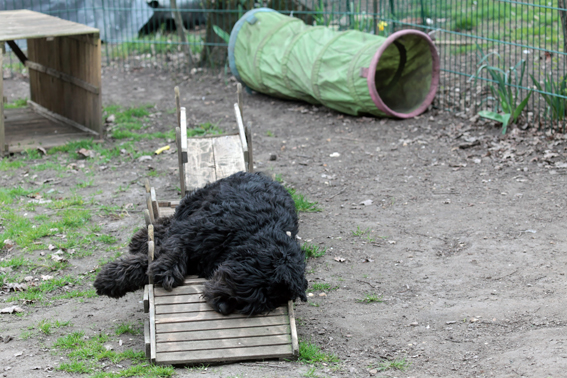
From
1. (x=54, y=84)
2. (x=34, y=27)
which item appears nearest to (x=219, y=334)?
(x=34, y=27)

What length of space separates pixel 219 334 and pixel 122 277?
852 millimetres

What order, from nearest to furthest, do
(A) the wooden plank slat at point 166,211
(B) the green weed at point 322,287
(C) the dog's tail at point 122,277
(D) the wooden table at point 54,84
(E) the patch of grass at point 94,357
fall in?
1. (E) the patch of grass at point 94,357
2. (C) the dog's tail at point 122,277
3. (B) the green weed at point 322,287
4. (A) the wooden plank slat at point 166,211
5. (D) the wooden table at point 54,84

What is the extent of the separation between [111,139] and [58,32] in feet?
5.12

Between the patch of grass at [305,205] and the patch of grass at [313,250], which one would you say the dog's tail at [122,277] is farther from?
the patch of grass at [305,205]

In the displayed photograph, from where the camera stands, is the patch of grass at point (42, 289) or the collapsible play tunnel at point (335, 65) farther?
the collapsible play tunnel at point (335, 65)

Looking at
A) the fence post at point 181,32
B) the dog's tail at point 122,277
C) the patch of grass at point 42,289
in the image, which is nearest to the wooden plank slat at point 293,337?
the dog's tail at point 122,277

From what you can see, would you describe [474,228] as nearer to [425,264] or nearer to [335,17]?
[425,264]

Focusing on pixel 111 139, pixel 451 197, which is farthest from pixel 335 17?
pixel 451 197

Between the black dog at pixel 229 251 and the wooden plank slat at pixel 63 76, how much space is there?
4.04 meters

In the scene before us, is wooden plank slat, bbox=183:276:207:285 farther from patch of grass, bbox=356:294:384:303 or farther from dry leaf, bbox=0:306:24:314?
dry leaf, bbox=0:306:24:314

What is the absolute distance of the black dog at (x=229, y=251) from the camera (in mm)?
3680

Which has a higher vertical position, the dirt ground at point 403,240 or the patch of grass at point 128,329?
the dirt ground at point 403,240

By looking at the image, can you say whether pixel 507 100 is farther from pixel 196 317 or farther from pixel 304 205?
pixel 196 317

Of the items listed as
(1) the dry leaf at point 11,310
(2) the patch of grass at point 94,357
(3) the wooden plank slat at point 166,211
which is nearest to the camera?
(2) the patch of grass at point 94,357
